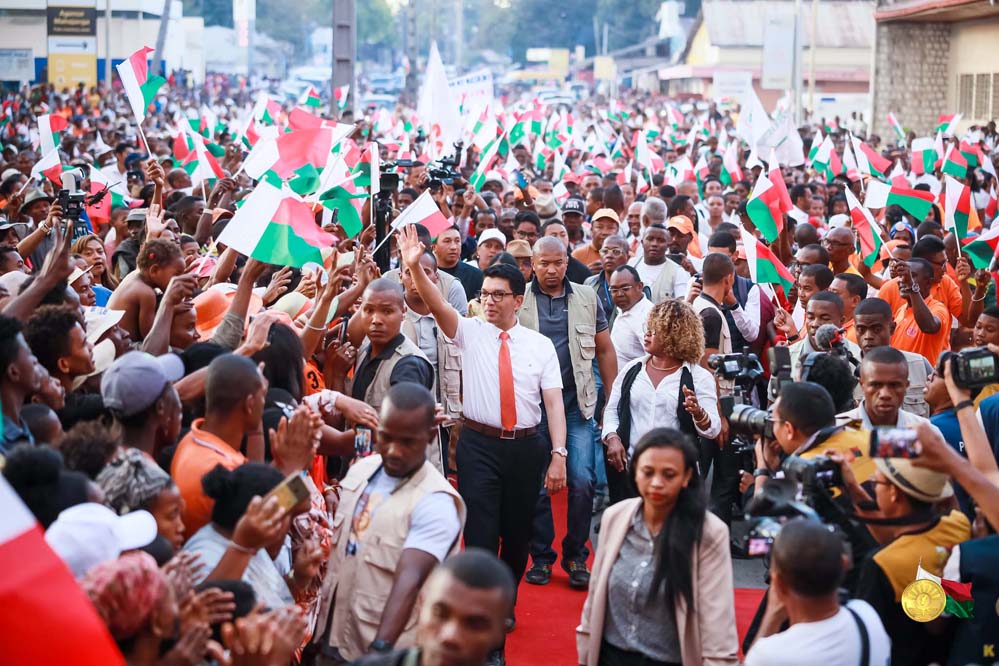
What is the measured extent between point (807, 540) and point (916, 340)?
16.6ft

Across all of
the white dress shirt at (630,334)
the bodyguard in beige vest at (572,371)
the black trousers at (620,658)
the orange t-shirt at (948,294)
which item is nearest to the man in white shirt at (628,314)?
the white dress shirt at (630,334)

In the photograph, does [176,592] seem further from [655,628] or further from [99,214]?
[99,214]

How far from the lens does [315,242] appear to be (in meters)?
7.23

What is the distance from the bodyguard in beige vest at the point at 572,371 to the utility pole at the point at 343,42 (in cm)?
1684

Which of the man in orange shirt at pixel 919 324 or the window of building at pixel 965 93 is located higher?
the window of building at pixel 965 93

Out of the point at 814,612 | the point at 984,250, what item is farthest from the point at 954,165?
the point at 814,612

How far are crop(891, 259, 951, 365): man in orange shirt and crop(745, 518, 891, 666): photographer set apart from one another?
4738 mm

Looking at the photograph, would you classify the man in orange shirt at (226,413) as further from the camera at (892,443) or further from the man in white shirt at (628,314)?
the man in white shirt at (628,314)

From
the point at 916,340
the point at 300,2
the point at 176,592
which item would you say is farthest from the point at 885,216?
the point at 300,2

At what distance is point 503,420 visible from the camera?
6.81 meters

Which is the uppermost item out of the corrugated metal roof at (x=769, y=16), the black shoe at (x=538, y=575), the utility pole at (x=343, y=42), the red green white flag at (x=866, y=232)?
the corrugated metal roof at (x=769, y=16)

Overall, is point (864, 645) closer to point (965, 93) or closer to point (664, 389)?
point (664, 389)

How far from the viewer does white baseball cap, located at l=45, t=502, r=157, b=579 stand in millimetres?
3465

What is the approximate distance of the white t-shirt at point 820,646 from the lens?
3.85 meters
